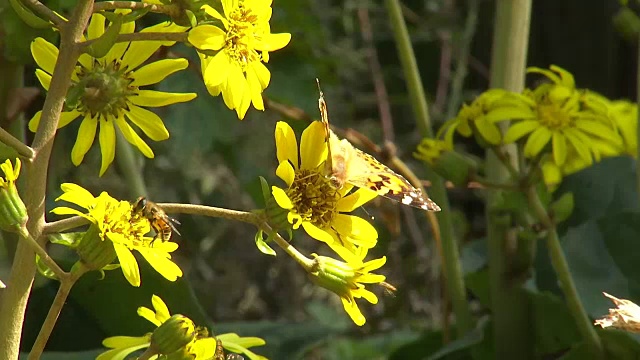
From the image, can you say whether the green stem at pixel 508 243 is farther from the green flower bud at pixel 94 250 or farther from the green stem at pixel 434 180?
the green flower bud at pixel 94 250

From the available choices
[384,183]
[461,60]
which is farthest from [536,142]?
[461,60]

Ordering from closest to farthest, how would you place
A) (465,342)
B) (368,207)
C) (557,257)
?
(557,257)
(465,342)
(368,207)

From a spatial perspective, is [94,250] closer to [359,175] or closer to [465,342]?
[359,175]

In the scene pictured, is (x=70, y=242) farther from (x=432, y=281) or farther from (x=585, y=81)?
(x=585, y=81)

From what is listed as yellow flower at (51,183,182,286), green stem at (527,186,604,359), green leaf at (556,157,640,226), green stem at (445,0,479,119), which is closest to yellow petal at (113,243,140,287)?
yellow flower at (51,183,182,286)

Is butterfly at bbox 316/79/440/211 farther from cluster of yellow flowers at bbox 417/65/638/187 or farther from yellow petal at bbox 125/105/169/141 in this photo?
cluster of yellow flowers at bbox 417/65/638/187

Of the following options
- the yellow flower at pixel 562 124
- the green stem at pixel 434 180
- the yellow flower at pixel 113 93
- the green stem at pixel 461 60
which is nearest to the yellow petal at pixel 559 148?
the yellow flower at pixel 562 124
